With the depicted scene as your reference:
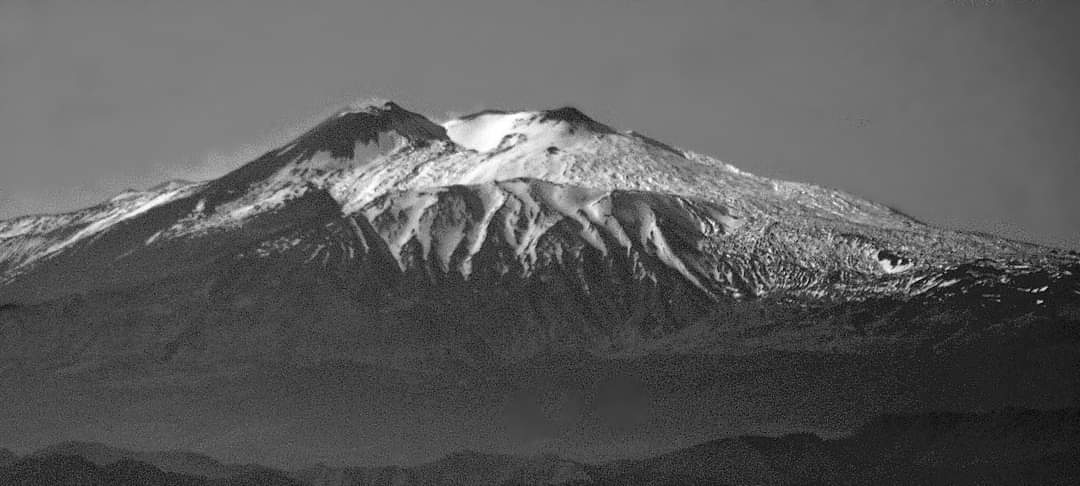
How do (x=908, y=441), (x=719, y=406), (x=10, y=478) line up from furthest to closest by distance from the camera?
1. (x=719, y=406)
2. (x=908, y=441)
3. (x=10, y=478)

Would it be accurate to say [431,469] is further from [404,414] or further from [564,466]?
[404,414]

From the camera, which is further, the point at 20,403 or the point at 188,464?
the point at 20,403

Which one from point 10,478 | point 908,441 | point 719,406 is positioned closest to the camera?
point 10,478

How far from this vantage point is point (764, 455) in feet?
558

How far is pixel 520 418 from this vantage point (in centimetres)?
19900

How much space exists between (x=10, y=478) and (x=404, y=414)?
5319 cm

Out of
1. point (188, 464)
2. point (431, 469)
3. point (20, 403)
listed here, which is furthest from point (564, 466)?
point (20, 403)

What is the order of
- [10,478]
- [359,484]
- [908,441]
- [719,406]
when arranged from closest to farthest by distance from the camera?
[10,478] < [359,484] < [908,441] < [719,406]

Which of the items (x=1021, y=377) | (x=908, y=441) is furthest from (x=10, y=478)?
(x=1021, y=377)

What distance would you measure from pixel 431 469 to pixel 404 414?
1119 inches

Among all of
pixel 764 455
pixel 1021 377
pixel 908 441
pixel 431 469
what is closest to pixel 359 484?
pixel 431 469

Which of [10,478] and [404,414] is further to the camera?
[404,414]

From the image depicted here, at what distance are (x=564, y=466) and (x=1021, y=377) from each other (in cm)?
4393

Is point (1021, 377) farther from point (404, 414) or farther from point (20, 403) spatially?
point (20, 403)
